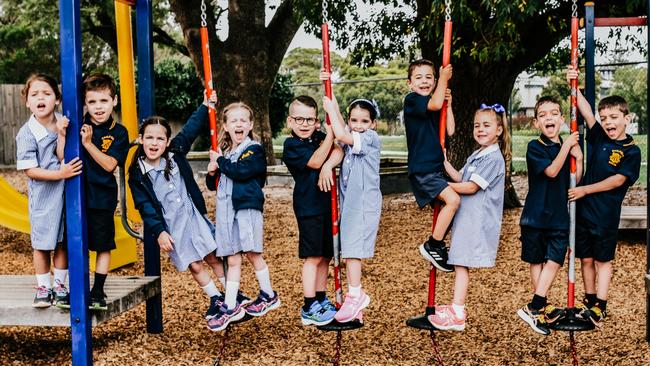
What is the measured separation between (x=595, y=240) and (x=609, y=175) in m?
0.42

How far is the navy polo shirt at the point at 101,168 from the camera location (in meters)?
4.57

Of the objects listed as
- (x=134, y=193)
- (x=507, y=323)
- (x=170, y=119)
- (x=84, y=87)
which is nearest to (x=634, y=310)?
(x=507, y=323)

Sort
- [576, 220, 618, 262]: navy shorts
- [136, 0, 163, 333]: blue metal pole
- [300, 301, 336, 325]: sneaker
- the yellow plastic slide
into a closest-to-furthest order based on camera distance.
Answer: [300, 301, 336, 325]: sneaker → [576, 220, 618, 262]: navy shorts → [136, 0, 163, 333]: blue metal pole → the yellow plastic slide

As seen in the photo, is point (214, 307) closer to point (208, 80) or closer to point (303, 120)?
point (303, 120)

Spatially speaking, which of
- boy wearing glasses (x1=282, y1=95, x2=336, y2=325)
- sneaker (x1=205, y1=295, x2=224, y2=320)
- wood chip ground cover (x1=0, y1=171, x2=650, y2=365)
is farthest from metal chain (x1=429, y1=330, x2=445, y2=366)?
sneaker (x1=205, y1=295, x2=224, y2=320)

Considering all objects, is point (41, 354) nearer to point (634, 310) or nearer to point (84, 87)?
point (84, 87)

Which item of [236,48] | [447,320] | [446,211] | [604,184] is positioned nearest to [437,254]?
[446,211]

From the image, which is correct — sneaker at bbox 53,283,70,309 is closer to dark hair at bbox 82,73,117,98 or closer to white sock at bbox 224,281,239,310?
white sock at bbox 224,281,239,310

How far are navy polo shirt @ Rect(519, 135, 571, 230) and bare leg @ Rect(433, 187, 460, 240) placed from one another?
0.46 m

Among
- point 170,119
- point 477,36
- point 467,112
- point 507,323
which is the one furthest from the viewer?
point 170,119

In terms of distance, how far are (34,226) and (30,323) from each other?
1.86 ft

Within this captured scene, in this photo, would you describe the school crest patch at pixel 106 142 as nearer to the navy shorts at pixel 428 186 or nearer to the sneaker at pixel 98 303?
the sneaker at pixel 98 303

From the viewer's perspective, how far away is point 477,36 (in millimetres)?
8547

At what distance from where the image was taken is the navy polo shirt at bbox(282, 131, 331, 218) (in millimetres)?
4770
